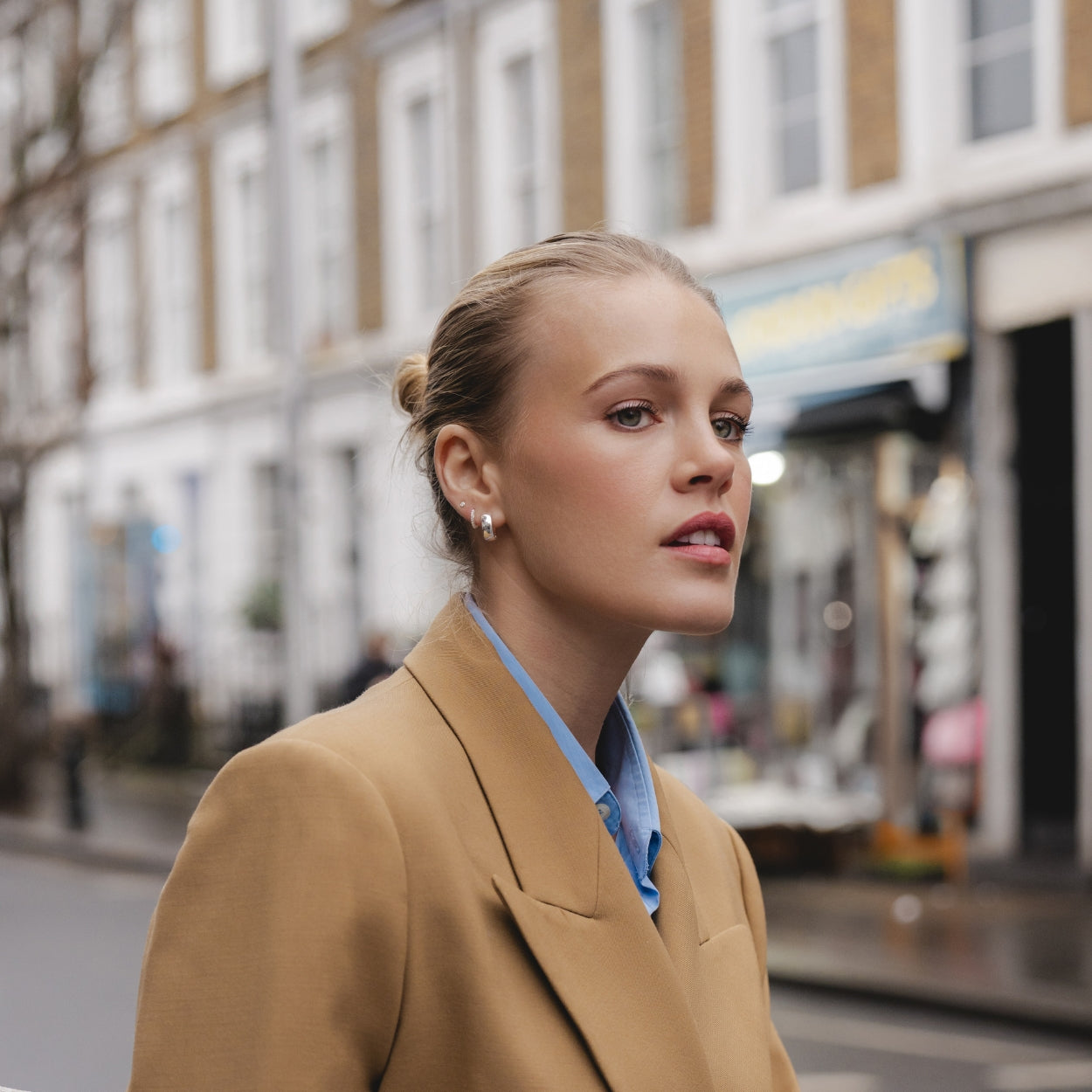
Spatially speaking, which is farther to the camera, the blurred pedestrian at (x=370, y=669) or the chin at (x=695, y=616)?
the blurred pedestrian at (x=370, y=669)

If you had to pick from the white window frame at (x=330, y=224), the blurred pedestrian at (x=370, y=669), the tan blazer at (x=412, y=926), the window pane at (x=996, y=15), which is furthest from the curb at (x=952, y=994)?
the white window frame at (x=330, y=224)

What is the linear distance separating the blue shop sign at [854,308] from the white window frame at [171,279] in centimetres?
1118

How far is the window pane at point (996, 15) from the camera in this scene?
11.3m

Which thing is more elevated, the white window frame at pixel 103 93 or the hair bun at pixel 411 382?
the white window frame at pixel 103 93

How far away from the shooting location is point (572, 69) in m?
15.4

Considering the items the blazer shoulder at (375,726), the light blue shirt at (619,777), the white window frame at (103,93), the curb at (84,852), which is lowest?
the curb at (84,852)

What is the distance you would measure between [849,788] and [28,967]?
6.53m

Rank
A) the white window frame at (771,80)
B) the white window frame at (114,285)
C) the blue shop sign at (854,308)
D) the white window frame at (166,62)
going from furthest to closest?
1. the white window frame at (114,285)
2. the white window frame at (166,62)
3. the white window frame at (771,80)
4. the blue shop sign at (854,308)

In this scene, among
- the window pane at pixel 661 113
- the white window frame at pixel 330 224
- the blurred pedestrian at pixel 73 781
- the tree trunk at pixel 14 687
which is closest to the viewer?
the window pane at pixel 661 113

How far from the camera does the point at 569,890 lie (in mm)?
1451

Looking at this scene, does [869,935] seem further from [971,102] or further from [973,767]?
[971,102]

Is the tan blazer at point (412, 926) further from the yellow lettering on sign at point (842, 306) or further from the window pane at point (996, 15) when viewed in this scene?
the window pane at point (996, 15)

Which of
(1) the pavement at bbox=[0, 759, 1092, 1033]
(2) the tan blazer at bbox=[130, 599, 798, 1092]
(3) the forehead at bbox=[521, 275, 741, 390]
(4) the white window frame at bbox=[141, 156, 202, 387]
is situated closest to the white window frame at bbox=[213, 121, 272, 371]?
(4) the white window frame at bbox=[141, 156, 202, 387]

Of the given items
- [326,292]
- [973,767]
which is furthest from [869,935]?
[326,292]
